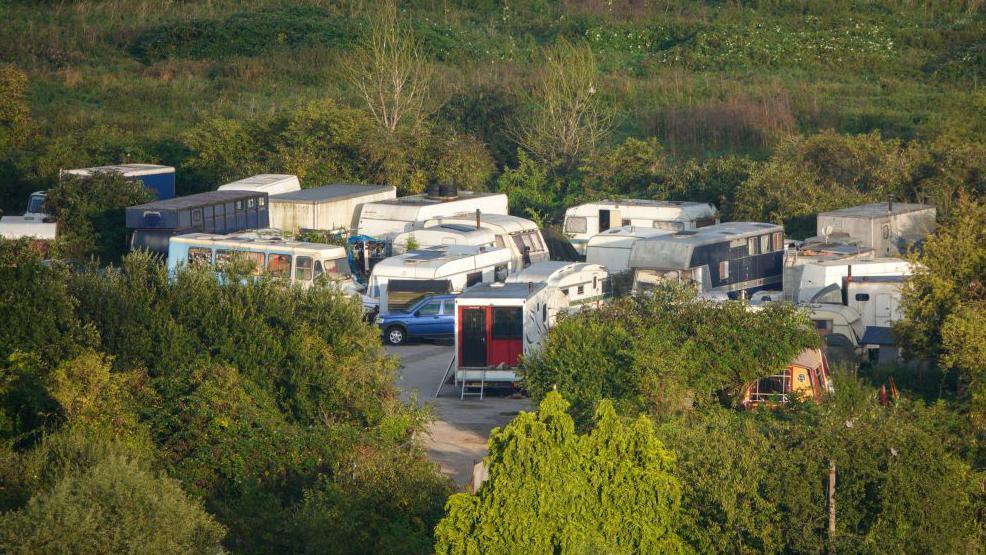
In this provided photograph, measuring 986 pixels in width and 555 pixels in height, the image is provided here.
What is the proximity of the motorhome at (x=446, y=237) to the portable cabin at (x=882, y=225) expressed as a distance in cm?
765

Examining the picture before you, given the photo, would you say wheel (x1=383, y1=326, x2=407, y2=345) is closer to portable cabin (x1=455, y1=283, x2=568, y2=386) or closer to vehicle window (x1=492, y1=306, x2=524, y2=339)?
portable cabin (x1=455, y1=283, x2=568, y2=386)

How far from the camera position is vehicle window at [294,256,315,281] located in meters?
25.5

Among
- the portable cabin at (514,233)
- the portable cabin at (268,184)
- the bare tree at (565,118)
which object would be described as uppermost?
the bare tree at (565,118)

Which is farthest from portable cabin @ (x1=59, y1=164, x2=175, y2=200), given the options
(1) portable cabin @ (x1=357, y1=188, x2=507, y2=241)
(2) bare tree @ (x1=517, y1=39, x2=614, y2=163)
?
(2) bare tree @ (x1=517, y1=39, x2=614, y2=163)

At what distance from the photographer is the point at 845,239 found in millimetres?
26938

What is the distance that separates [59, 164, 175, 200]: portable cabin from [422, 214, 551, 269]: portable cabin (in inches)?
329

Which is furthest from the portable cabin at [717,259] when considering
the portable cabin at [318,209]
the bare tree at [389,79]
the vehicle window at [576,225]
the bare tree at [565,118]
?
the bare tree at [389,79]

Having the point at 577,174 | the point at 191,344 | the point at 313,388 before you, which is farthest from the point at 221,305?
the point at 577,174

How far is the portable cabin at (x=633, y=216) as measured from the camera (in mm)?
30766

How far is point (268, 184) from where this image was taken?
1277 inches

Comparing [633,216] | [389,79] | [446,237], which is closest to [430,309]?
[446,237]

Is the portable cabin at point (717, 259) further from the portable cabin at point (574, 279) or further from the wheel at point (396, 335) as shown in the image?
the wheel at point (396, 335)

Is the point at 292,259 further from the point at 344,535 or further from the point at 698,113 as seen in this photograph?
the point at 698,113

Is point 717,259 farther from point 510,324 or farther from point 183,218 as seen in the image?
point 183,218
